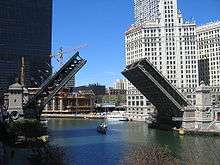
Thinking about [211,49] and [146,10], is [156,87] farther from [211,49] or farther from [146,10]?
[146,10]

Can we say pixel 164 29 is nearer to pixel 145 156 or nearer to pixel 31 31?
pixel 31 31

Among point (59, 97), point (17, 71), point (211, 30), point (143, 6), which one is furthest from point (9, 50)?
point (211, 30)

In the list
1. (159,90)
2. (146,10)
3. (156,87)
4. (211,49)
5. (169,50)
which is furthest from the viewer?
(146,10)

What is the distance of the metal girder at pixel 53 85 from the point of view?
52.9 metres

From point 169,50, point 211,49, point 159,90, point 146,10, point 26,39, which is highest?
point 146,10

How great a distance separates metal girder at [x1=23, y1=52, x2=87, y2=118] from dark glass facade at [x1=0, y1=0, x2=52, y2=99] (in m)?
96.0

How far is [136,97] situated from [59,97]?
35390 millimetres

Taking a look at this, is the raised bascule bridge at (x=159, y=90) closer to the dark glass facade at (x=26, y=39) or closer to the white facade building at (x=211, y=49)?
the white facade building at (x=211, y=49)

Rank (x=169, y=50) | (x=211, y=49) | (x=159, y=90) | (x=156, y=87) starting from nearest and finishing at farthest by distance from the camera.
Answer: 1. (x=156, y=87)
2. (x=159, y=90)
3. (x=169, y=50)
4. (x=211, y=49)

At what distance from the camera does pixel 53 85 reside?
55.4 m

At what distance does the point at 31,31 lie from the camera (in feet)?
528

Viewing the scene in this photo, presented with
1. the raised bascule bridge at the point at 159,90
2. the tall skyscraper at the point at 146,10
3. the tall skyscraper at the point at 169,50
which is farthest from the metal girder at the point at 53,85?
the tall skyscraper at the point at 146,10

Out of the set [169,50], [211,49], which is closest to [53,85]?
[169,50]

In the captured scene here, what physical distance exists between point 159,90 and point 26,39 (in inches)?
4337
